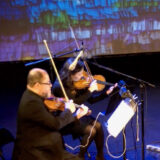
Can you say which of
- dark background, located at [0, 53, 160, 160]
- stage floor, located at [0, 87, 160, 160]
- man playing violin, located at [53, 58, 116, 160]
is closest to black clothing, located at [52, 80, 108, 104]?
man playing violin, located at [53, 58, 116, 160]

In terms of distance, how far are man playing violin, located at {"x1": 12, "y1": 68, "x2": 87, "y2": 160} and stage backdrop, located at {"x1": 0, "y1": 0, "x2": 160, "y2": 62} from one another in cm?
341

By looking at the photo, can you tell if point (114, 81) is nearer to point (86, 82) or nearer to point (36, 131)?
point (86, 82)

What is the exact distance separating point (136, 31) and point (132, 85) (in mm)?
3558

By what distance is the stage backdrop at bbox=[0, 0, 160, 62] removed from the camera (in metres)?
5.57

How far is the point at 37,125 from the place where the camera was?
2146 millimetres

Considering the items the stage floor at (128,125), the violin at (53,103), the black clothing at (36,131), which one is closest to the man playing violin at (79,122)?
the violin at (53,103)

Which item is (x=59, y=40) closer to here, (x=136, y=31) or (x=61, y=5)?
(x=61, y=5)

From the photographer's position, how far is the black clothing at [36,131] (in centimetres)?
210

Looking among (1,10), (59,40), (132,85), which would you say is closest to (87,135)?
(132,85)

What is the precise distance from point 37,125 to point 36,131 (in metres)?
0.05

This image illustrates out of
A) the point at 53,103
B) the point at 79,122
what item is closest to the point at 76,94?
the point at 79,122

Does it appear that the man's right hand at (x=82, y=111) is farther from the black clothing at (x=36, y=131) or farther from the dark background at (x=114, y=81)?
the dark background at (x=114, y=81)

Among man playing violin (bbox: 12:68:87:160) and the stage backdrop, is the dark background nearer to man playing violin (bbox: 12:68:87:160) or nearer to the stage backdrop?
the stage backdrop

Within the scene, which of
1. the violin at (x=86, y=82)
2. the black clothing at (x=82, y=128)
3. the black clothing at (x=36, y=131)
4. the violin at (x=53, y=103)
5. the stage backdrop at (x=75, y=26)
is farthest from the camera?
the stage backdrop at (x=75, y=26)
